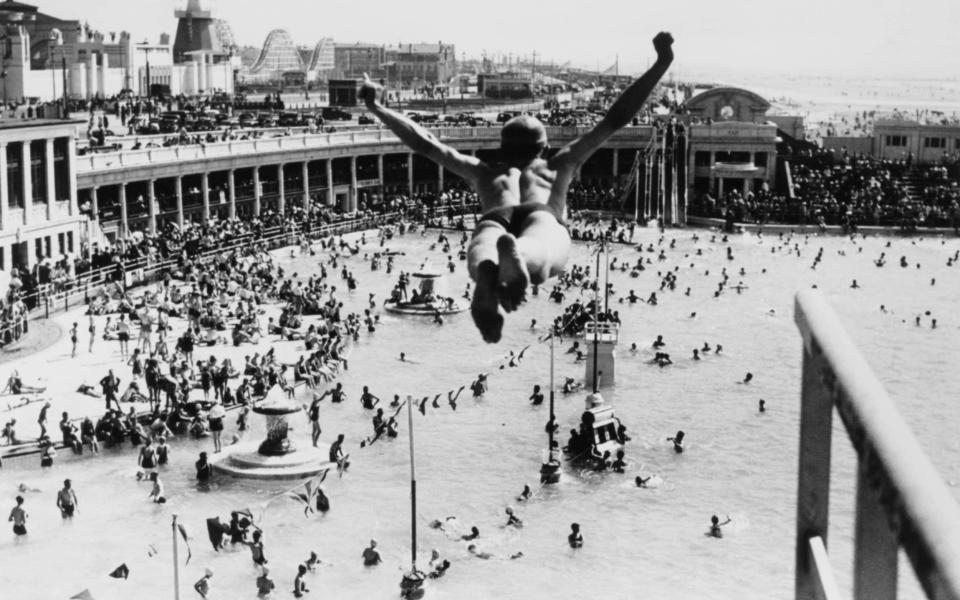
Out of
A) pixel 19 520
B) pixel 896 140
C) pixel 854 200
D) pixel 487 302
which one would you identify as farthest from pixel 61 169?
pixel 896 140

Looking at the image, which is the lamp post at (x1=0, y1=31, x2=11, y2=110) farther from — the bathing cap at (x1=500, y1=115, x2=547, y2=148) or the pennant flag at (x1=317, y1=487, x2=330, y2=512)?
the bathing cap at (x1=500, y1=115, x2=547, y2=148)

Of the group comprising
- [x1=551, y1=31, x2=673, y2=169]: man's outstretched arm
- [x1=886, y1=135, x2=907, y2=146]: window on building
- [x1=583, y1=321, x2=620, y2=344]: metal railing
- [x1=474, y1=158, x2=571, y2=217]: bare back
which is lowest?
[x1=583, y1=321, x2=620, y2=344]: metal railing

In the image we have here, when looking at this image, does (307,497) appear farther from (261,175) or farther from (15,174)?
(261,175)

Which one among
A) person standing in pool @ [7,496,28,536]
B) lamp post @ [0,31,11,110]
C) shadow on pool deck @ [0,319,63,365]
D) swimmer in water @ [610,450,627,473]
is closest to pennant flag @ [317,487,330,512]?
person standing in pool @ [7,496,28,536]

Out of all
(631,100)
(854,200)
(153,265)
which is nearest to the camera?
(631,100)

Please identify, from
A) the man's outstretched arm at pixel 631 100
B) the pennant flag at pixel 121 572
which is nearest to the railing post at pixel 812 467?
the man's outstretched arm at pixel 631 100

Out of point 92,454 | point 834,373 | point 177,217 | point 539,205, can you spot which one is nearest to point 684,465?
point 92,454

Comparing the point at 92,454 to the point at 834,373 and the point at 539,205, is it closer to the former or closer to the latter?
the point at 539,205
